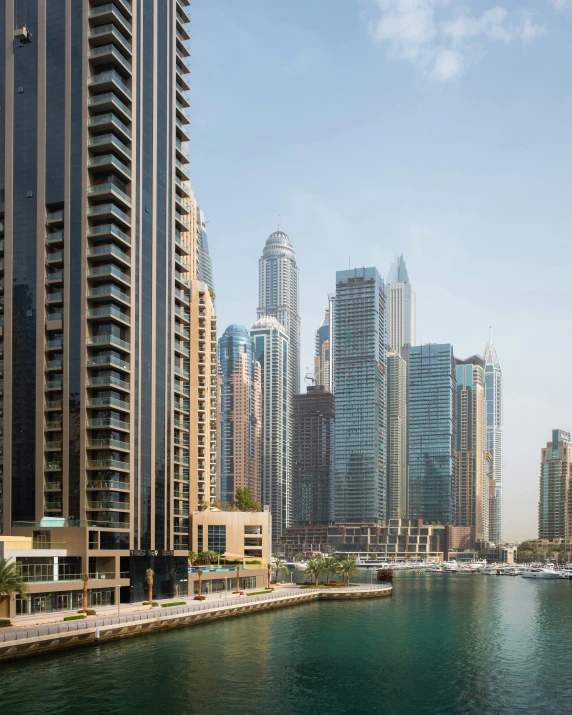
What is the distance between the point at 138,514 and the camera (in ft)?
461

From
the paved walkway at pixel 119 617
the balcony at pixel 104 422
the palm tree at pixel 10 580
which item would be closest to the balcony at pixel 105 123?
the balcony at pixel 104 422

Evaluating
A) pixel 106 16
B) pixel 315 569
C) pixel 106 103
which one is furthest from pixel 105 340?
pixel 315 569

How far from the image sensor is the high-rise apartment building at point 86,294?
13625 centimetres

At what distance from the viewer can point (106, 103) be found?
142m

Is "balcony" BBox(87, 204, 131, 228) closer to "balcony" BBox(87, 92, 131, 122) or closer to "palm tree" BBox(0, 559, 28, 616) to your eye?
"balcony" BBox(87, 92, 131, 122)

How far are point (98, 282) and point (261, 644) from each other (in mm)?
66264

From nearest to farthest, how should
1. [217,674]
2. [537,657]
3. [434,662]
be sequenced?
[217,674] < [434,662] < [537,657]

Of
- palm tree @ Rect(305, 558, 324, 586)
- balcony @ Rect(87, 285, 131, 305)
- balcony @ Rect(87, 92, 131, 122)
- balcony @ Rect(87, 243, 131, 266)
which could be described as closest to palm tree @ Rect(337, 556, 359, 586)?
palm tree @ Rect(305, 558, 324, 586)

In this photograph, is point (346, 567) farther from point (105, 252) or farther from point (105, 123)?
point (105, 123)

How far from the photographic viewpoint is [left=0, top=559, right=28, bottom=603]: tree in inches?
4006

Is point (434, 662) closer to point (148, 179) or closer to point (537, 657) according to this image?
point (537, 657)

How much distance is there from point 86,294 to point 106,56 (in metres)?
40.8

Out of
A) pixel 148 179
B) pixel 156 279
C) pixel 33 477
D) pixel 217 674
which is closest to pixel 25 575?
pixel 33 477

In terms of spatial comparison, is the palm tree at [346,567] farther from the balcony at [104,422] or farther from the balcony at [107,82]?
the balcony at [107,82]
